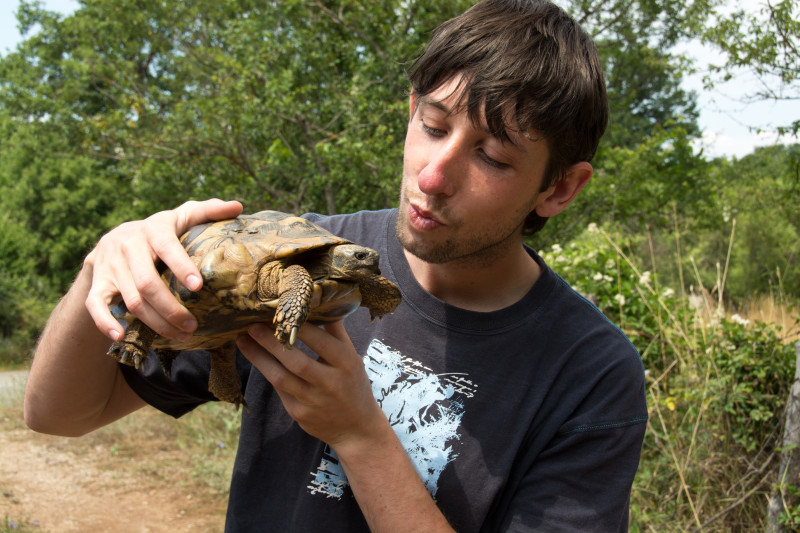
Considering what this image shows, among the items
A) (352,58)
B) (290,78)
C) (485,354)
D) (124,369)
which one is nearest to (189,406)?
(124,369)

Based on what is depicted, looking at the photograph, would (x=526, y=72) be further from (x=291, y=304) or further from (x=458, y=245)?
(x=291, y=304)

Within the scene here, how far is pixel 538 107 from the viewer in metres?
1.99

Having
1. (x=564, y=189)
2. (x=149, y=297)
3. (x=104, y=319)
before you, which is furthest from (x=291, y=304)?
(x=564, y=189)

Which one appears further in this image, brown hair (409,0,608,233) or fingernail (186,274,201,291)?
brown hair (409,0,608,233)

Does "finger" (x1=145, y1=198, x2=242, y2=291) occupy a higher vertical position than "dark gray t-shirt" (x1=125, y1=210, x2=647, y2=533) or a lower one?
higher

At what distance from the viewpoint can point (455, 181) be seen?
6.19ft

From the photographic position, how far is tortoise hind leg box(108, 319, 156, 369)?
5.90ft

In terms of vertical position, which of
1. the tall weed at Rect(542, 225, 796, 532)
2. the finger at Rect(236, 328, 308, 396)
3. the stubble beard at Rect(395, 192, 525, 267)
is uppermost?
the stubble beard at Rect(395, 192, 525, 267)

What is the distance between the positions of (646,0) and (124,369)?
39.7 ft

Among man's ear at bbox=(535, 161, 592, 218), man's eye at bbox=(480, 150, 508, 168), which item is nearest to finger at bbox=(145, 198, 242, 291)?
man's eye at bbox=(480, 150, 508, 168)

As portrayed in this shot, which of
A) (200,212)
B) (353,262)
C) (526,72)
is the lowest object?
(353,262)

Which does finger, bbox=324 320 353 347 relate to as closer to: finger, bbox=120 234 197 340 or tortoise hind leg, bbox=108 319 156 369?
finger, bbox=120 234 197 340

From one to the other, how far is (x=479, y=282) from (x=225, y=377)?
93 cm

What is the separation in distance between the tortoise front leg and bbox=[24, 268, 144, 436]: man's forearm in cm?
58
